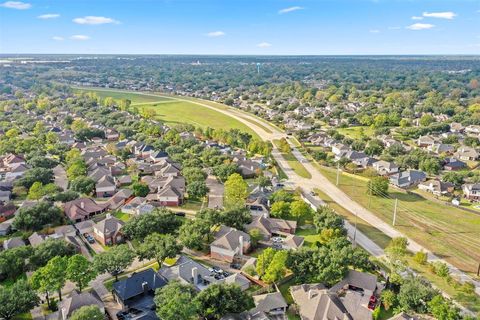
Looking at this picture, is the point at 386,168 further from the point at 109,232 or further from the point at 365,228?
the point at 109,232

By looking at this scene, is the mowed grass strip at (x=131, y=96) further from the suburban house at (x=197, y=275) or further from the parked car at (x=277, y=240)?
the suburban house at (x=197, y=275)

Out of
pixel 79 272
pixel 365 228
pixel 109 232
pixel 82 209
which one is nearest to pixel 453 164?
pixel 365 228

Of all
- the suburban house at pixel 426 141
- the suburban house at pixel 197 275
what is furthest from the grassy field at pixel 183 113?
the suburban house at pixel 197 275

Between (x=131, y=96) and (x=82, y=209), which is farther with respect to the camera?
(x=131, y=96)

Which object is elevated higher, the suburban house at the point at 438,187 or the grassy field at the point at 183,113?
the grassy field at the point at 183,113

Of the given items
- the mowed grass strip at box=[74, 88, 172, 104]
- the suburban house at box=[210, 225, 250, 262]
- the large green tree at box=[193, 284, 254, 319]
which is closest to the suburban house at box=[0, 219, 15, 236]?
the suburban house at box=[210, 225, 250, 262]

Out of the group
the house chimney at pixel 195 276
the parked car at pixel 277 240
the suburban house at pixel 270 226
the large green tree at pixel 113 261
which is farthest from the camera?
the suburban house at pixel 270 226

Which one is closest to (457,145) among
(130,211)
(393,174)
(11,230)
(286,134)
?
(393,174)
